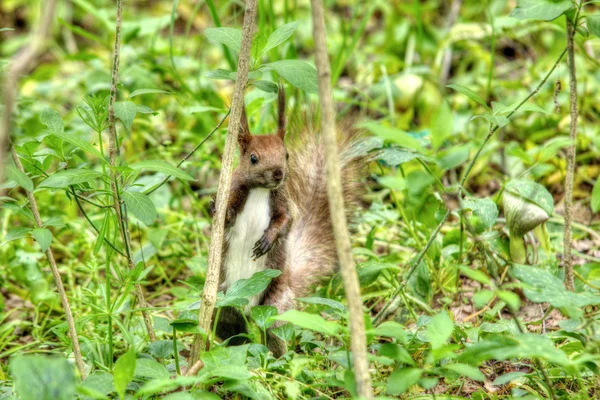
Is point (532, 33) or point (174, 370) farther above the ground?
point (532, 33)

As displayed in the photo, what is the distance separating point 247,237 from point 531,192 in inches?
40.4

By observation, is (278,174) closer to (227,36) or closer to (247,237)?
(247,237)

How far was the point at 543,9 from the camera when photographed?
1.99 m

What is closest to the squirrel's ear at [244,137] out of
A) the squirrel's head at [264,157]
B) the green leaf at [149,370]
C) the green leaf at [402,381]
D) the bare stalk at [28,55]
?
the squirrel's head at [264,157]

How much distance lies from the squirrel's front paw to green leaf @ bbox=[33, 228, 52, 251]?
2.64 ft

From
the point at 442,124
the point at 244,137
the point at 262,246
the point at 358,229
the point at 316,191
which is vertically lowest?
the point at 358,229

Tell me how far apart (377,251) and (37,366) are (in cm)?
200

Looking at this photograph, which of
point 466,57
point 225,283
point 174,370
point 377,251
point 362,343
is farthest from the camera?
point 466,57

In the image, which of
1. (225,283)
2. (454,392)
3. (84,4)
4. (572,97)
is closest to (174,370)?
(225,283)

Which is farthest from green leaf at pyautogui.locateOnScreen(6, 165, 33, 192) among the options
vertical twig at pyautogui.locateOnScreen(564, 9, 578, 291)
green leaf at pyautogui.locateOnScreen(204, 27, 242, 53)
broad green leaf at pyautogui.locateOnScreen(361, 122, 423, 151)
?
vertical twig at pyautogui.locateOnScreen(564, 9, 578, 291)

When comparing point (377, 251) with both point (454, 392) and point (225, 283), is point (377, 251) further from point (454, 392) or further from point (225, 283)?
point (454, 392)

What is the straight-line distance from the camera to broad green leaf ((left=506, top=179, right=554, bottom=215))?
2.04 metres

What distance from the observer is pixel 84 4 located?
4.07 m

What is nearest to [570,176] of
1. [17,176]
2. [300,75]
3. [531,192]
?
[531,192]
